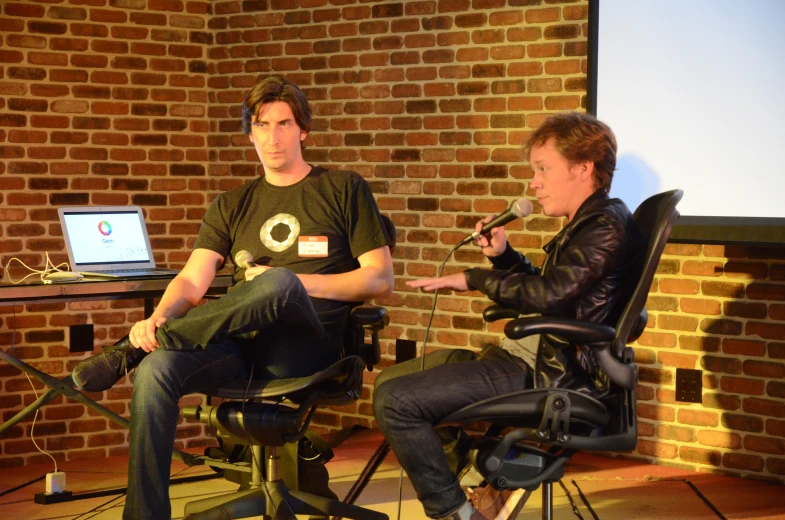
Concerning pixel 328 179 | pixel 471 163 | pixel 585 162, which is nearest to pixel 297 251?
pixel 328 179

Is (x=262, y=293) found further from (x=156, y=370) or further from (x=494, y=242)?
(x=494, y=242)

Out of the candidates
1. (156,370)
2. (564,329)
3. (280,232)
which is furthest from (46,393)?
(564,329)

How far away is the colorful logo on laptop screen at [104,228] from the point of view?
371 cm

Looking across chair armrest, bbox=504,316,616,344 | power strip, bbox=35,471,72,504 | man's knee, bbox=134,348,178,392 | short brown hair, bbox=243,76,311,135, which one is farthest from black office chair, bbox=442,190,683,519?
power strip, bbox=35,471,72,504

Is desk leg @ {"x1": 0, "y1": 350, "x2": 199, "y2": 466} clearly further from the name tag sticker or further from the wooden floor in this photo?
the name tag sticker

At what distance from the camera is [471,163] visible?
427 centimetres

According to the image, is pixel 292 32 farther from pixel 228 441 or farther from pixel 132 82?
pixel 228 441

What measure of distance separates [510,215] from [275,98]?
0.99m

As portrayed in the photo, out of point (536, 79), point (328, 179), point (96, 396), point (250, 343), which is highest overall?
point (536, 79)

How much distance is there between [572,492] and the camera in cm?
367

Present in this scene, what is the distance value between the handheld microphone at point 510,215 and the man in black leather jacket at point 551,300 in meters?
0.13

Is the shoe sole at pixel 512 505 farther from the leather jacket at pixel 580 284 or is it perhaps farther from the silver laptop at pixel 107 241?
the silver laptop at pixel 107 241

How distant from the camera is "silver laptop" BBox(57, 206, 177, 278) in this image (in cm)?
360

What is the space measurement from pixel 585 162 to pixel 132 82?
2571 mm
